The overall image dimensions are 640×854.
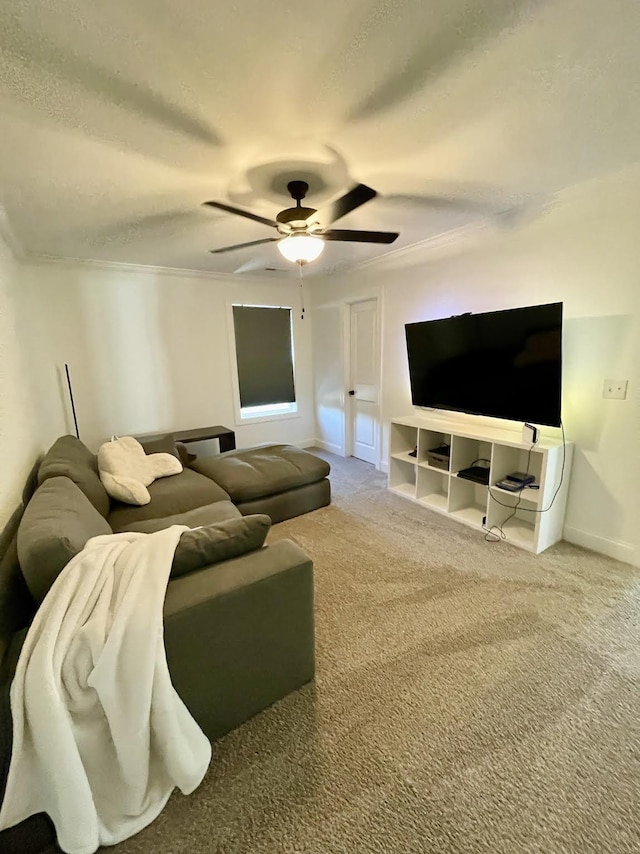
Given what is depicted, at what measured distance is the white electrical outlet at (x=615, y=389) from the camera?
236cm

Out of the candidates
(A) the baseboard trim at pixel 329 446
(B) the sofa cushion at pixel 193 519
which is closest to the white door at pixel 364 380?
(A) the baseboard trim at pixel 329 446

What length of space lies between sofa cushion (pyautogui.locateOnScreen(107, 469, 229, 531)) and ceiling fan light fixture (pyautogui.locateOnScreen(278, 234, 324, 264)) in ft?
5.63

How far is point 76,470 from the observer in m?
2.29

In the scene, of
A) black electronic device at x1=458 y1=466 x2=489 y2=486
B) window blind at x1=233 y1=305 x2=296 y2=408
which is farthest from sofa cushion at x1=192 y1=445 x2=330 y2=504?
window blind at x1=233 y1=305 x2=296 y2=408

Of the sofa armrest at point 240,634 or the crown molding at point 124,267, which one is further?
the crown molding at point 124,267

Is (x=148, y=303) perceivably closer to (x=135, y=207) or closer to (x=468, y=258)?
(x=135, y=207)

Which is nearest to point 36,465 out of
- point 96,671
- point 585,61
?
point 96,671

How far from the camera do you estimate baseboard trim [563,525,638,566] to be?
2455 millimetres

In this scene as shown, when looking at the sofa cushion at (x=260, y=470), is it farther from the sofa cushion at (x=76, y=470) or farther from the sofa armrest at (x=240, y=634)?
the sofa armrest at (x=240, y=634)

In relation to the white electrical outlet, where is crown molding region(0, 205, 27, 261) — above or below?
above

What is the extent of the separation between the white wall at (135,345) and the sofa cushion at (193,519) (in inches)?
75.1

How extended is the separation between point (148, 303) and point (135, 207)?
1.75 meters

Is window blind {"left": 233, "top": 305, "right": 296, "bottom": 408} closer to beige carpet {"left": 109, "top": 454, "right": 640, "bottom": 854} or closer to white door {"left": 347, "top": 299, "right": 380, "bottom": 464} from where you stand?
white door {"left": 347, "top": 299, "right": 380, "bottom": 464}

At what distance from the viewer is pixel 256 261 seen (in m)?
3.79
